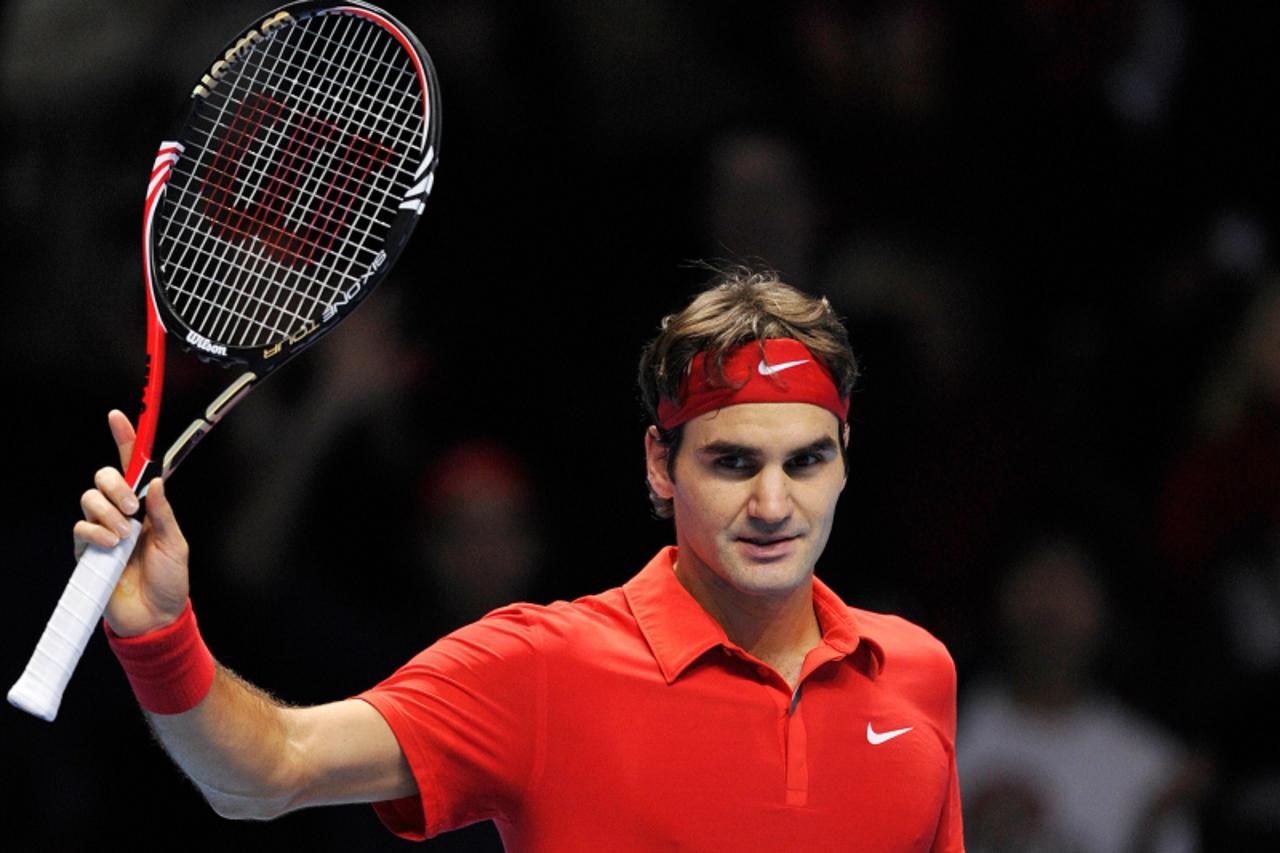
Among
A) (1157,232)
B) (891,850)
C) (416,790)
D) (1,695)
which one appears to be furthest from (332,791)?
(1157,232)

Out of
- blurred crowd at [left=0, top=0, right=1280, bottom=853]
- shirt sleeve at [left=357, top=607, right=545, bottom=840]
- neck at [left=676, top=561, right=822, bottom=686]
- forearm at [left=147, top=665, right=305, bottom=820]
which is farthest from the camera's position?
blurred crowd at [left=0, top=0, right=1280, bottom=853]

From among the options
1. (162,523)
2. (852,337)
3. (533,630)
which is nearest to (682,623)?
(533,630)

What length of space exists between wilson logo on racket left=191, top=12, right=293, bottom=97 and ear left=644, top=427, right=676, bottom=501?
36.0 inches

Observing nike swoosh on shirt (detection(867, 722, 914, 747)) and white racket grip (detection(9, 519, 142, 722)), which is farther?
nike swoosh on shirt (detection(867, 722, 914, 747))

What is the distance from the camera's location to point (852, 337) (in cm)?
567

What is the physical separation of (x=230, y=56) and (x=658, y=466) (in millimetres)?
975

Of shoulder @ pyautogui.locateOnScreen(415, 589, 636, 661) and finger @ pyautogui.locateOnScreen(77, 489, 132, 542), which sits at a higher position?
finger @ pyautogui.locateOnScreen(77, 489, 132, 542)

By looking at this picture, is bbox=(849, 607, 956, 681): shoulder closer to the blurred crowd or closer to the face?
the face

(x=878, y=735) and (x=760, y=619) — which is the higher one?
(x=760, y=619)

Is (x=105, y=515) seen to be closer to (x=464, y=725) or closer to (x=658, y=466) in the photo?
(x=464, y=725)

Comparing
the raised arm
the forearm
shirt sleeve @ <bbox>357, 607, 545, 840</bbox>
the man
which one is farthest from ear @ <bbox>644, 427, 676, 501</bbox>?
the forearm

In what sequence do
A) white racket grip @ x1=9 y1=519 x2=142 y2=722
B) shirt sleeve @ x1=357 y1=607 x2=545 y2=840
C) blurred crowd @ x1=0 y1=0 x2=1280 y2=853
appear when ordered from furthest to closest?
blurred crowd @ x1=0 y1=0 x2=1280 y2=853, shirt sleeve @ x1=357 y1=607 x2=545 y2=840, white racket grip @ x1=9 y1=519 x2=142 y2=722

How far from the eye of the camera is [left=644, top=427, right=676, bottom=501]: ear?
3.28 m

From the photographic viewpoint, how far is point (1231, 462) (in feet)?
19.0
